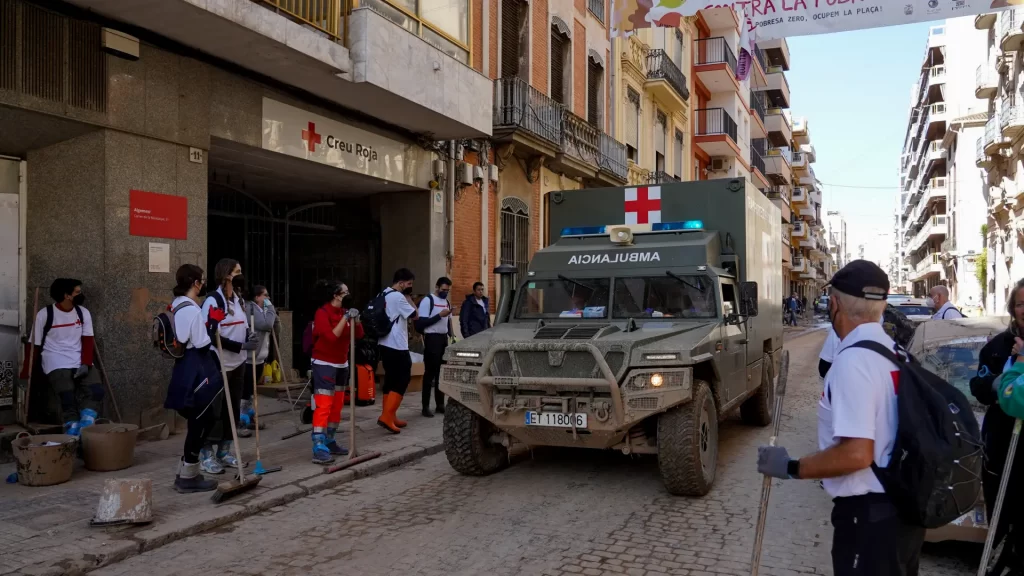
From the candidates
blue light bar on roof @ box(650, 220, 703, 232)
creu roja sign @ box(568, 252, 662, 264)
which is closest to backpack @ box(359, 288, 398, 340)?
creu roja sign @ box(568, 252, 662, 264)

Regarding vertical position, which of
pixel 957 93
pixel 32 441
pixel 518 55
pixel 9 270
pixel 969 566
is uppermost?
pixel 957 93

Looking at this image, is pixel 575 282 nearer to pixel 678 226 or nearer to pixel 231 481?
pixel 678 226

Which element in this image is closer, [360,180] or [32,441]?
[32,441]

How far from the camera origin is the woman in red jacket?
23.5 ft

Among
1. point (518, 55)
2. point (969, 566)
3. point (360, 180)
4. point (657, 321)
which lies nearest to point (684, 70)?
point (518, 55)

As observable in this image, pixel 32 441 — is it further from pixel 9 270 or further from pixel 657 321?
pixel 657 321

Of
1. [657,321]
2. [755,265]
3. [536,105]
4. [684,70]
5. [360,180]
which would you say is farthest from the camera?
[684,70]

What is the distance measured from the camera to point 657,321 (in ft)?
23.3

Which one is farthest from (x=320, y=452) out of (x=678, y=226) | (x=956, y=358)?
(x=956, y=358)

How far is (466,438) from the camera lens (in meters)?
6.59

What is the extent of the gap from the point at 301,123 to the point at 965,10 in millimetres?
7975

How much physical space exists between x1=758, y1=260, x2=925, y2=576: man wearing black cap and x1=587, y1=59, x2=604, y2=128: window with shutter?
17.2m

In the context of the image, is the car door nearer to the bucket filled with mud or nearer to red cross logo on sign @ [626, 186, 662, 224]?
red cross logo on sign @ [626, 186, 662, 224]

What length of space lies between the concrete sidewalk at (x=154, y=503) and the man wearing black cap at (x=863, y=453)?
14.1 feet
